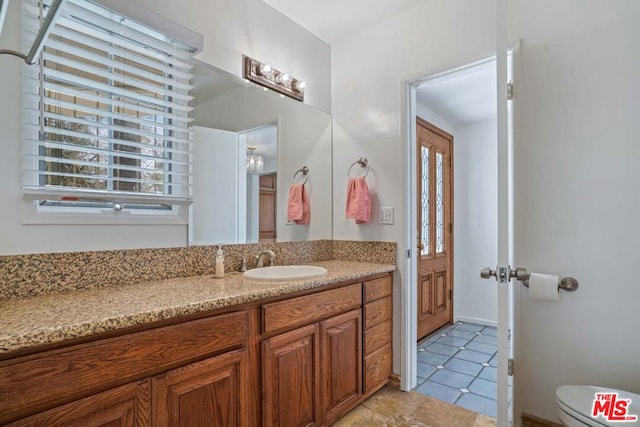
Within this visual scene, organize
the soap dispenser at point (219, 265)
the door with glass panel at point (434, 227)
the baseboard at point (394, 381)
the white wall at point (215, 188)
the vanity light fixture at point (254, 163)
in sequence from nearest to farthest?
the soap dispenser at point (219, 265), the white wall at point (215, 188), the vanity light fixture at point (254, 163), the baseboard at point (394, 381), the door with glass panel at point (434, 227)

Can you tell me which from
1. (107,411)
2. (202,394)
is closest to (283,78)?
(202,394)

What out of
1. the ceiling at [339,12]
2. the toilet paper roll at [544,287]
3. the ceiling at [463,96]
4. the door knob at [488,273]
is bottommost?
the toilet paper roll at [544,287]

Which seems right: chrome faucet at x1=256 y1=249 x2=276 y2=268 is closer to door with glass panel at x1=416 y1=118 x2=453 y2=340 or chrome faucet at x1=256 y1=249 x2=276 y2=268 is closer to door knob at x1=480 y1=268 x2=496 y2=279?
door knob at x1=480 y1=268 x2=496 y2=279

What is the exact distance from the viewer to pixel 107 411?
38.9 inches

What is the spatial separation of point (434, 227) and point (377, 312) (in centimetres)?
162

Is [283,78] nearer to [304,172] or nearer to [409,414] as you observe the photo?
[304,172]

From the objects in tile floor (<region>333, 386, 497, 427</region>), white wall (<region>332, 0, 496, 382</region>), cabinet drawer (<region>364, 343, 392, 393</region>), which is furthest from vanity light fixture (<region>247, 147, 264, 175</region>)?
tile floor (<region>333, 386, 497, 427</region>)

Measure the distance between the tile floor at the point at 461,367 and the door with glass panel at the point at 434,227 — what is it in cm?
21

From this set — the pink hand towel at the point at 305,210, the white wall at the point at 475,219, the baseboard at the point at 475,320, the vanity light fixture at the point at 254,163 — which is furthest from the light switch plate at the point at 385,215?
the baseboard at the point at 475,320

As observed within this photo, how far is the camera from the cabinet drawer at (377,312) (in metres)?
2.04

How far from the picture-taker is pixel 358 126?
98.0 inches

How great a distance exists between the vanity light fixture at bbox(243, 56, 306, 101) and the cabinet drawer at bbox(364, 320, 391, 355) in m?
1.66

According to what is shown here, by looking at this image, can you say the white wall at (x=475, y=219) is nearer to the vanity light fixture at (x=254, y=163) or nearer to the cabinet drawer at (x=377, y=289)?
the cabinet drawer at (x=377, y=289)

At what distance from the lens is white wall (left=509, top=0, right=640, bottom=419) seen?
1549 mm
